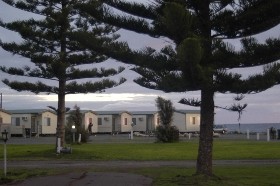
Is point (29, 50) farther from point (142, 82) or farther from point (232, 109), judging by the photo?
point (232, 109)

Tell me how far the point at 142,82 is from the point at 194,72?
3.06m

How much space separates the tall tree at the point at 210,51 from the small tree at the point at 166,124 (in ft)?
86.1

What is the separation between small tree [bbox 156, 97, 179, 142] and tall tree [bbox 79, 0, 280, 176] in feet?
86.1

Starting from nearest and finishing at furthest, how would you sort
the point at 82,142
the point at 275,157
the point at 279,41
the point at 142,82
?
1. the point at 279,41
2. the point at 142,82
3. the point at 275,157
4. the point at 82,142

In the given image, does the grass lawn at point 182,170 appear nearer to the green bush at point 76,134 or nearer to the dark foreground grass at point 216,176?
the dark foreground grass at point 216,176

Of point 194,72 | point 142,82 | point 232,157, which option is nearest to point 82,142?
point 232,157

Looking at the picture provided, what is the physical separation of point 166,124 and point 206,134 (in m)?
28.6

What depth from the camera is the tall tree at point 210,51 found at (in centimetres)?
1458

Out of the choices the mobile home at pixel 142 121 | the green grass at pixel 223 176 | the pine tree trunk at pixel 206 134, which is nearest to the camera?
the green grass at pixel 223 176


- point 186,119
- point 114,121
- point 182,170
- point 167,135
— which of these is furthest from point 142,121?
point 182,170

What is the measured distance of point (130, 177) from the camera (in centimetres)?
1520

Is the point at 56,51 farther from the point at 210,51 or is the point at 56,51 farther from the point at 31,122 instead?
the point at 31,122

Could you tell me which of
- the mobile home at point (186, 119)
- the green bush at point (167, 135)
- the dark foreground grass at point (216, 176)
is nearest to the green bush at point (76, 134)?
the green bush at point (167, 135)

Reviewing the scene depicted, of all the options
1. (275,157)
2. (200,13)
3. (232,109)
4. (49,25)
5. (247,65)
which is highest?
(49,25)
